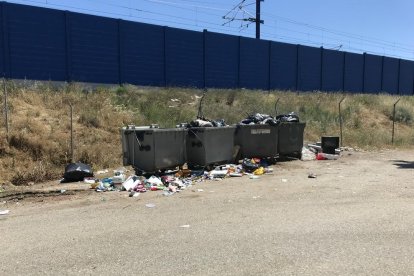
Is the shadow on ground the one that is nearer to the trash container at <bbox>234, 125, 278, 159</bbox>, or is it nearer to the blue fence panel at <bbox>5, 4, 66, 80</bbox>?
the trash container at <bbox>234, 125, 278, 159</bbox>

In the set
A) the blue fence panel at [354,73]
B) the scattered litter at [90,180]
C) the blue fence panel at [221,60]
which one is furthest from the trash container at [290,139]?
the blue fence panel at [354,73]

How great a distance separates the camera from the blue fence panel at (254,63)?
2889 centimetres

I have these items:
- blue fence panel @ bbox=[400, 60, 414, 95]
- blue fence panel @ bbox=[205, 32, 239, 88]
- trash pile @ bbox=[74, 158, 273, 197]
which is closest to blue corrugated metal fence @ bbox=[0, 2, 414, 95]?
blue fence panel @ bbox=[205, 32, 239, 88]

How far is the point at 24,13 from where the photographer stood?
18.3 metres

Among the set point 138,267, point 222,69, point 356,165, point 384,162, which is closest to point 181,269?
point 138,267

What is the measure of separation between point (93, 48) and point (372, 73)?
29398mm

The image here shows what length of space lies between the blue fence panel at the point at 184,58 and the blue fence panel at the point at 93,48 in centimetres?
351

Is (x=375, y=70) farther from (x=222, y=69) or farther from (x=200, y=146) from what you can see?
(x=200, y=146)

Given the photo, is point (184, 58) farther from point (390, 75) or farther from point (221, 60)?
point (390, 75)

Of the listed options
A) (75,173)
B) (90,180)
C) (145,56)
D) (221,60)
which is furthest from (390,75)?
(75,173)

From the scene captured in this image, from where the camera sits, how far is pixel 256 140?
13.7 metres

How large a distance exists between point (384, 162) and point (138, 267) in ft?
39.6

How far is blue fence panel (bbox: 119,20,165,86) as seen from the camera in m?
22.0

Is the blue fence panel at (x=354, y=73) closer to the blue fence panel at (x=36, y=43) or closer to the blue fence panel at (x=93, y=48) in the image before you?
the blue fence panel at (x=93, y=48)
